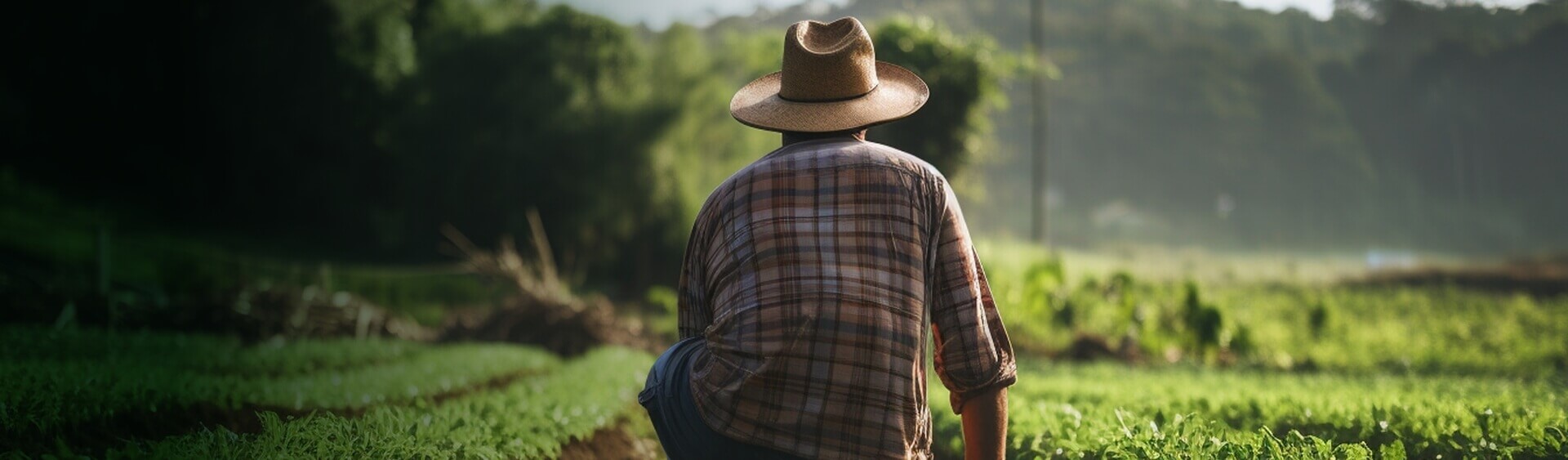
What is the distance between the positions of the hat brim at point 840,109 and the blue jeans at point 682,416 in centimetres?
66

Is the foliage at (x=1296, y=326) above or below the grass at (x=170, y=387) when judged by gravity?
below

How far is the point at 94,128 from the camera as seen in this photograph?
2250cm

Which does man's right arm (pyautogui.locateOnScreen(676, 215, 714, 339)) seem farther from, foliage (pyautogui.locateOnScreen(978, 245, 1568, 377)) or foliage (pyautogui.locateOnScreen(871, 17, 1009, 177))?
foliage (pyautogui.locateOnScreen(871, 17, 1009, 177))

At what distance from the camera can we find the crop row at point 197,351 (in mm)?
6668

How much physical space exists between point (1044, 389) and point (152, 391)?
17.1 ft

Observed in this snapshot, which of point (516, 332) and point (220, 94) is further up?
point (220, 94)

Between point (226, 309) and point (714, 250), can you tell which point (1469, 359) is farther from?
point (226, 309)

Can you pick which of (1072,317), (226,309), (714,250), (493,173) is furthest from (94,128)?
(714,250)

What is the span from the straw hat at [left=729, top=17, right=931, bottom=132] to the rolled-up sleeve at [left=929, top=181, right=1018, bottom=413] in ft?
1.07

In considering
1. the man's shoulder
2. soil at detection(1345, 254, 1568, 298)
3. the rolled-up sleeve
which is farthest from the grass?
soil at detection(1345, 254, 1568, 298)

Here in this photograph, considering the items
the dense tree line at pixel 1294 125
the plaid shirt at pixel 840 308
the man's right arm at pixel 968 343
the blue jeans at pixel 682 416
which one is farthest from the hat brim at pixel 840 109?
the dense tree line at pixel 1294 125

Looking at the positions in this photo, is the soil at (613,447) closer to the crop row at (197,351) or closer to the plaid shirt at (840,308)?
the plaid shirt at (840,308)

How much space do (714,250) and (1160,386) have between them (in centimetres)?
510

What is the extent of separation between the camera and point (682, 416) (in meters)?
3.09
